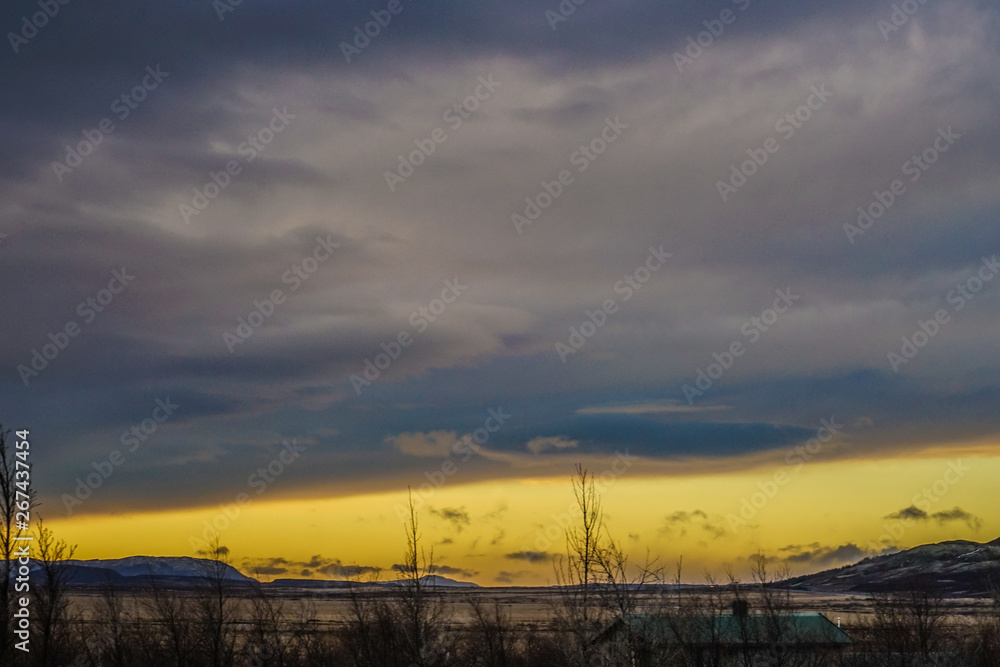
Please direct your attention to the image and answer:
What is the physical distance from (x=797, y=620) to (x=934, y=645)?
36.9ft

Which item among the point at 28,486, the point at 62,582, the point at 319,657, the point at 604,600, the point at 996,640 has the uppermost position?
the point at 28,486

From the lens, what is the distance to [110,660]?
73.2m

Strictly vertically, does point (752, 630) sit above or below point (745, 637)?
below

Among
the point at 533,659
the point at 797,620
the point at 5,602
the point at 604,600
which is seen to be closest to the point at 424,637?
the point at 604,600

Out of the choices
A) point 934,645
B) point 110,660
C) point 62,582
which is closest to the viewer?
point 62,582

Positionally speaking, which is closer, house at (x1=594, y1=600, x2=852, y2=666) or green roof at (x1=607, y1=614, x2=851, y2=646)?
house at (x1=594, y1=600, x2=852, y2=666)

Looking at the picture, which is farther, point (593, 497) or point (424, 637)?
point (424, 637)

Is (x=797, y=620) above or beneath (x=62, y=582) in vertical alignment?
beneath

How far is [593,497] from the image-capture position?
38.4 m

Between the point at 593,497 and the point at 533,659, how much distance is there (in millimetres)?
65982

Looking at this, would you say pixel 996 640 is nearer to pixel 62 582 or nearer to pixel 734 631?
pixel 734 631

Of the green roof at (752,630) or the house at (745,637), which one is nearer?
the house at (745,637)

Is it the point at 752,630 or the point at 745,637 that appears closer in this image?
the point at 745,637

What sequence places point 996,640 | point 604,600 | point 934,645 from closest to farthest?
1. point 604,600
2. point 934,645
3. point 996,640
